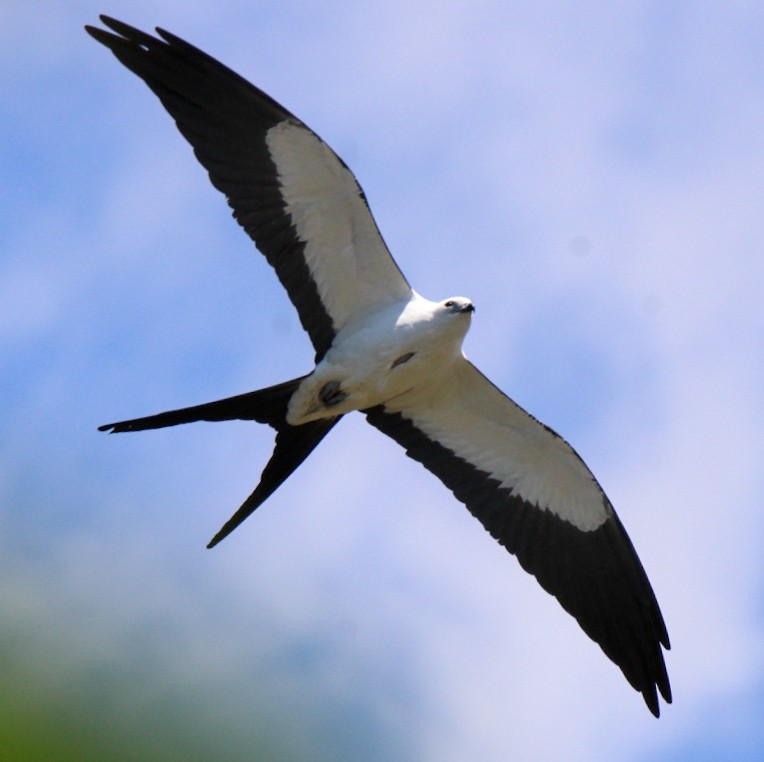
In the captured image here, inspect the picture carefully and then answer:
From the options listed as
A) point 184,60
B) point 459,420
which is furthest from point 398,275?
point 184,60

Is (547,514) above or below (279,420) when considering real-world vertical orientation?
above

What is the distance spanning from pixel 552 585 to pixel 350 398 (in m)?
2.54

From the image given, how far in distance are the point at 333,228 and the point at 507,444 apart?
2560 millimetres

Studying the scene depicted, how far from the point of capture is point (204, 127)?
11352mm

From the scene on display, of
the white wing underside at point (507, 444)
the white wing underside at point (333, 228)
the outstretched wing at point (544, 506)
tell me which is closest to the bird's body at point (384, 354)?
the white wing underside at point (333, 228)

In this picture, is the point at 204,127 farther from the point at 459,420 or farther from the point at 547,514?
the point at 547,514

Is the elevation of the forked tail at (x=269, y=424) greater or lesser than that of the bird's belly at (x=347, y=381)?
lesser

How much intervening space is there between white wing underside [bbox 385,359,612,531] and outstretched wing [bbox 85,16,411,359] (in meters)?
1.08

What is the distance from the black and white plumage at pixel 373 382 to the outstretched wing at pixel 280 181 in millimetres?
11

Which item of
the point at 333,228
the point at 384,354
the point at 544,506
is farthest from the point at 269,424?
the point at 544,506

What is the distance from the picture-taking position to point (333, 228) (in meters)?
11.7

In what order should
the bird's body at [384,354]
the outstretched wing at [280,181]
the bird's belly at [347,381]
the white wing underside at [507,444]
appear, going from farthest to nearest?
the white wing underside at [507,444] < the bird's belly at [347,381] < the bird's body at [384,354] < the outstretched wing at [280,181]

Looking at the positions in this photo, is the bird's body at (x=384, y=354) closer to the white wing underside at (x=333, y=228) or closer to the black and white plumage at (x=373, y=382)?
the black and white plumage at (x=373, y=382)

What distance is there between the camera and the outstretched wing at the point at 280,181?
11.2 meters
